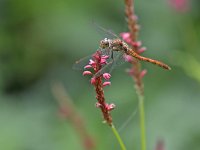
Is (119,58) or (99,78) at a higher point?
(119,58)

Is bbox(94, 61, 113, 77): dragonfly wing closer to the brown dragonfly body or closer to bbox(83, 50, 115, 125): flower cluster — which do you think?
bbox(83, 50, 115, 125): flower cluster

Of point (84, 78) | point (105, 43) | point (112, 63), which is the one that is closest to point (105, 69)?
point (112, 63)

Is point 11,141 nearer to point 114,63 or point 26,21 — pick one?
point 26,21

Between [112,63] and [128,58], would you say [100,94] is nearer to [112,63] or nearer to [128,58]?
[112,63]

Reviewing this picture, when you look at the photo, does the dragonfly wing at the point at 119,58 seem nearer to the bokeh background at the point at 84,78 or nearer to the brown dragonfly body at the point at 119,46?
the brown dragonfly body at the point at 119,46

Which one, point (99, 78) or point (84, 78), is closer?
point (99, 78)

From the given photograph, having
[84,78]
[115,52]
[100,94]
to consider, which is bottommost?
→ [100,94]

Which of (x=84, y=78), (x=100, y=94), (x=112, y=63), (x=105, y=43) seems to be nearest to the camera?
(x=100, y=94)

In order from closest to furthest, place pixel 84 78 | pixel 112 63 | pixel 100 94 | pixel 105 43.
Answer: pixel 100 94 < pixel 112 63 < pixel 105 43 < pixel 84 78

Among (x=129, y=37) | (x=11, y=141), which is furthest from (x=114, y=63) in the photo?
(x=11, y=141)
